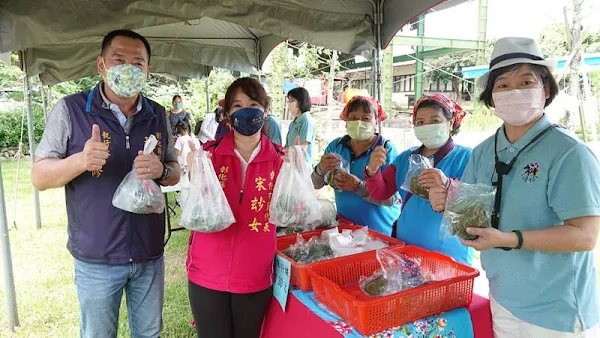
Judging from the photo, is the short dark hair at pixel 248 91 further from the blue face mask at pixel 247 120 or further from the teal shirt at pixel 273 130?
the teal shirt at pixel 273 130

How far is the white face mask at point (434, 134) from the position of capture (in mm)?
2344

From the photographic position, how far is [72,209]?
1.96 meters

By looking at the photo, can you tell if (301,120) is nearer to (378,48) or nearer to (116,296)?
(378,48)

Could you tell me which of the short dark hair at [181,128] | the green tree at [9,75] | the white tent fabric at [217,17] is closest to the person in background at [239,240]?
the white tent fabric at [217,17]

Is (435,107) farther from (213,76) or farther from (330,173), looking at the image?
(213,76)

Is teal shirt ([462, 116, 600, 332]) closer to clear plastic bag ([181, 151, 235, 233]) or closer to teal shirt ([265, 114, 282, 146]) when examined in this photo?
clear plastic bag ([181, 151, 235, 233])

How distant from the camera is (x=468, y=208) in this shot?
149cm

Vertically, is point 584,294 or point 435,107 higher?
point 435,107

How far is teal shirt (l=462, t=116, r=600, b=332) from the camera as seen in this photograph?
139 cm

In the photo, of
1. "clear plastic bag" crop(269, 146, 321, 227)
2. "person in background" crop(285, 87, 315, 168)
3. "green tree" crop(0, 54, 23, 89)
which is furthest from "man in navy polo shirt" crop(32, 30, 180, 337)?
"green tree" crop(0, 54, 23, 89)

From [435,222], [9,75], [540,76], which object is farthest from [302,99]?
[9,75]

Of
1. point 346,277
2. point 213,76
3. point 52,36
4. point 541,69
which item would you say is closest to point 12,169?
point 213,76

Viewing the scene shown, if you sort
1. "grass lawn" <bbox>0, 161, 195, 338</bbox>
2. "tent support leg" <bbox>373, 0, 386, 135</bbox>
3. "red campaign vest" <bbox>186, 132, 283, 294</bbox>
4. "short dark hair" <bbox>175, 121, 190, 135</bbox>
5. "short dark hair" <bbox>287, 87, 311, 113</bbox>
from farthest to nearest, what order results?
"short dark hair" <bbox>175, 121, 190, 135</bbox> → "short dark hair" <bbox>287, 87, 311, 113</bbox> → "grass lawn" <bbox>0, 161, 195, 338</bbox> → "tent support leg" <bbox>373, 0, 386, 135</bbox> → "red campaign vest" <bbox>186, 132, 283, 294</bbox>

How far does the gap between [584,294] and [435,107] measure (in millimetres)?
1272
